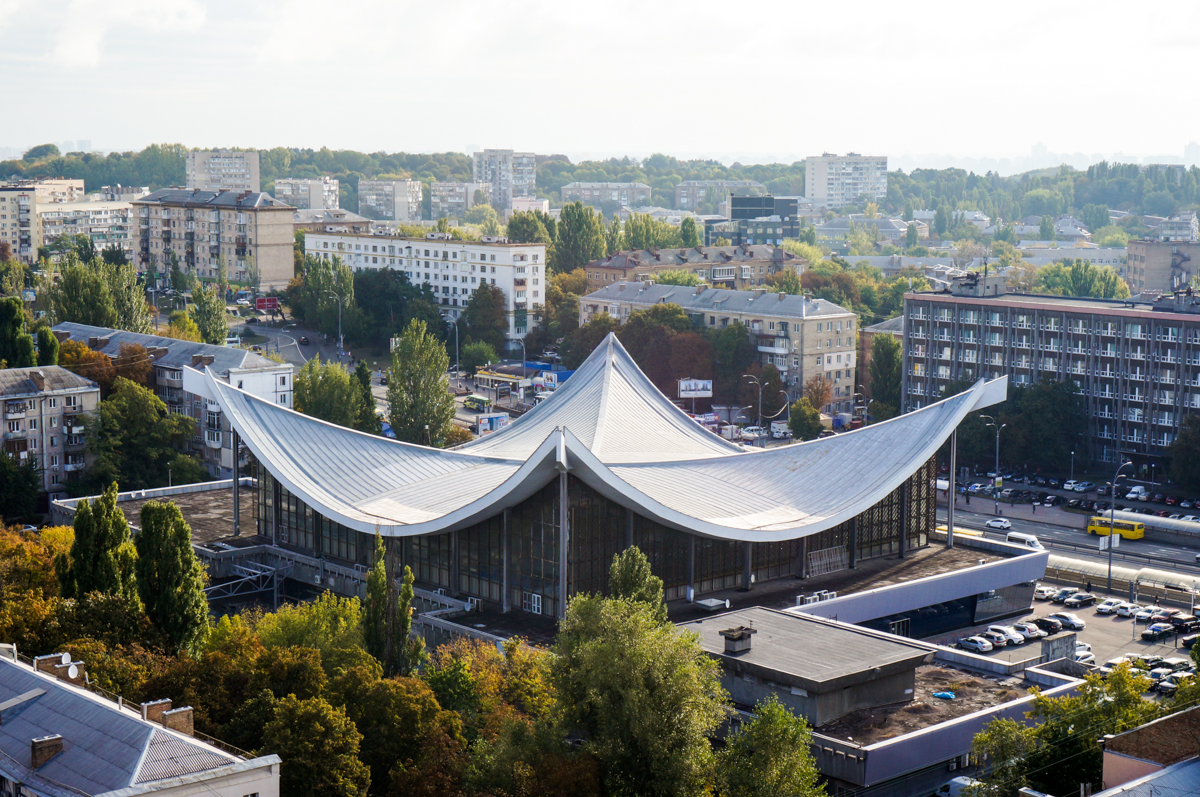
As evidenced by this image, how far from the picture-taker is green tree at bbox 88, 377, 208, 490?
2238 inches

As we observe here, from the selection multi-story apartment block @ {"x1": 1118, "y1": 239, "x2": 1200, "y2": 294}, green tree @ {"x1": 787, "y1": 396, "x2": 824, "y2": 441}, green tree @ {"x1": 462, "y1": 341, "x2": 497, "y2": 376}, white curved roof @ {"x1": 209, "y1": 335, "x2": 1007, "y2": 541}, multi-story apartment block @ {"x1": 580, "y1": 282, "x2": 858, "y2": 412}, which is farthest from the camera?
multi-story apartment block @ {"x1": 1118, "y1": 239, "x2": 1200, "y2": 294}

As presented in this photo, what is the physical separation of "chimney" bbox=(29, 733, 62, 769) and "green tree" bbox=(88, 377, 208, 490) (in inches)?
1415

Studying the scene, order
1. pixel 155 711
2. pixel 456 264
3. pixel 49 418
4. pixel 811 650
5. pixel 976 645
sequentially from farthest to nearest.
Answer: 1. pixel 456 264
2. pixel 49 418
3. pixel 976 645
4. pixel 811 650
5. pixel 155 711

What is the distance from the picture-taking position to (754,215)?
16850 cm

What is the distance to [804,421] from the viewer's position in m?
73.4

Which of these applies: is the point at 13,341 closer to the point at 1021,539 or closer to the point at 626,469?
the point at 626,469

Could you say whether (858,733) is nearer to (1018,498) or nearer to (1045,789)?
(1045,789)

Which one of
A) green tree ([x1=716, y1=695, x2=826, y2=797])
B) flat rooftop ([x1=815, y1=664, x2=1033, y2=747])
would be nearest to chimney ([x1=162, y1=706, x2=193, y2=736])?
green tree ([x1=716, y1=695, x2=826, y2=797])

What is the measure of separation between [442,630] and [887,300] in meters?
78.1

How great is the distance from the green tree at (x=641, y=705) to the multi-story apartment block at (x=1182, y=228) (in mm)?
164364

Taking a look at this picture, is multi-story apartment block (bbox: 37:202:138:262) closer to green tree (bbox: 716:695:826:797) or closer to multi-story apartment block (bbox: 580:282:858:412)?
multi-story apartment block (bbox: 580:282:858:412)

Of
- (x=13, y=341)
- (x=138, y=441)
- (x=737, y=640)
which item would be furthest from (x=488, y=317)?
(x=737, y=640)

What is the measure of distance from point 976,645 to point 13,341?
40984 mm

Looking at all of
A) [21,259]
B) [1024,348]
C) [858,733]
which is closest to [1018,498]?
[1024,348]
